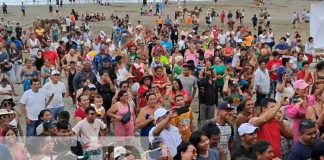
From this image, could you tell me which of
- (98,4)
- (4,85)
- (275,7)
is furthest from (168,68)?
(98,4)

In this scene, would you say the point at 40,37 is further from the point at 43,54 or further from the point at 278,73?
the point at 278,73

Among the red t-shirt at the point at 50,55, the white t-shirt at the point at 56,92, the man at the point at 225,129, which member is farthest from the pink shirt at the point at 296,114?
the red t-shirt at the point at 50,55

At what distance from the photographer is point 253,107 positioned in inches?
316

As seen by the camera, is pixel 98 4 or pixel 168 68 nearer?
pixel 168 68

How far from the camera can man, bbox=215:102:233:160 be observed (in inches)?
305

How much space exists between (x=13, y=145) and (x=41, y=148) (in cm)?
43

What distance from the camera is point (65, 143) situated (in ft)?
24.2

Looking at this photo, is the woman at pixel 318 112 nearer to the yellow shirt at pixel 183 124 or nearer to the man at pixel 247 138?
A: the man at pixel 247 138

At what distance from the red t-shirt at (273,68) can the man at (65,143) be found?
698 cm

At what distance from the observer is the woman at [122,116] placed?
9.52m

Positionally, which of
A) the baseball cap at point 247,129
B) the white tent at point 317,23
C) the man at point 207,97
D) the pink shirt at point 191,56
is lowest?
the man at point 207,97

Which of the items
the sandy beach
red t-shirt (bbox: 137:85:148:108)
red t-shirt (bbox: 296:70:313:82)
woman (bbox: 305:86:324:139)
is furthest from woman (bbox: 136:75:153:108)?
the sandy beach

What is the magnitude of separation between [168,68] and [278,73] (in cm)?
291

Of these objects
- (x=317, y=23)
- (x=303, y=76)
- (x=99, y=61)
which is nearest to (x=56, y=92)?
(x=99, y=61)
